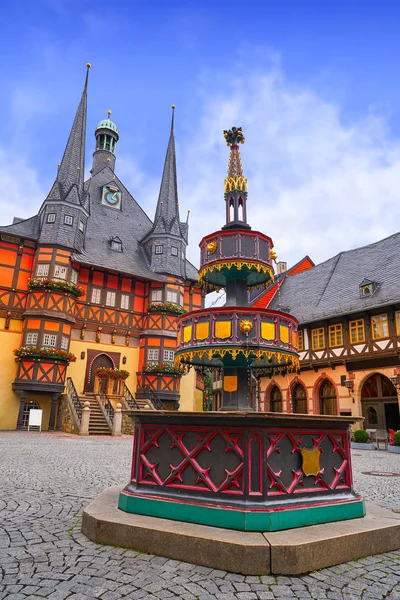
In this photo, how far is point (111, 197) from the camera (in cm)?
3475

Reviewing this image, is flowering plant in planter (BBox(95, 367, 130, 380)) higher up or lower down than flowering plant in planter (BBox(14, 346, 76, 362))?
lower down

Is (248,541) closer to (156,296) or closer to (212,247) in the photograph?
(212,247)

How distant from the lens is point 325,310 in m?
25.8

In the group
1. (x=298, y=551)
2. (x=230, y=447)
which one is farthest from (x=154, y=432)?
(x=298, y=551)

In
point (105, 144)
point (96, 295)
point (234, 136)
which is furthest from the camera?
point (105, 144)

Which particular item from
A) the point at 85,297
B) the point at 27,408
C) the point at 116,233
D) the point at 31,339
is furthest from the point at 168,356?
the point at 116,233

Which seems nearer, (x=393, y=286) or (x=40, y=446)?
(x=40, y=446)

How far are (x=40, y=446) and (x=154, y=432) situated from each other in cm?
1134

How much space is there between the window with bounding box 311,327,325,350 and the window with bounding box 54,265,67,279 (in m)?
16.2

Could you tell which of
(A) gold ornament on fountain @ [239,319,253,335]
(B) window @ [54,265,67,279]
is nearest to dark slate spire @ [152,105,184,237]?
(B) window @ [54,265,67,279]

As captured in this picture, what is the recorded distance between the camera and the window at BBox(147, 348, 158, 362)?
2830cm

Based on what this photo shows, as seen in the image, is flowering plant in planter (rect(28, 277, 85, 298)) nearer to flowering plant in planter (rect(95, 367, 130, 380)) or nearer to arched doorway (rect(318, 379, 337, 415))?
flowering plant in planter (rect(95, 367, 130, 380))

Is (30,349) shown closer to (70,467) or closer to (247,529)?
(70,467)

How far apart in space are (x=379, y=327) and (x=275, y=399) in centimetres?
1039
